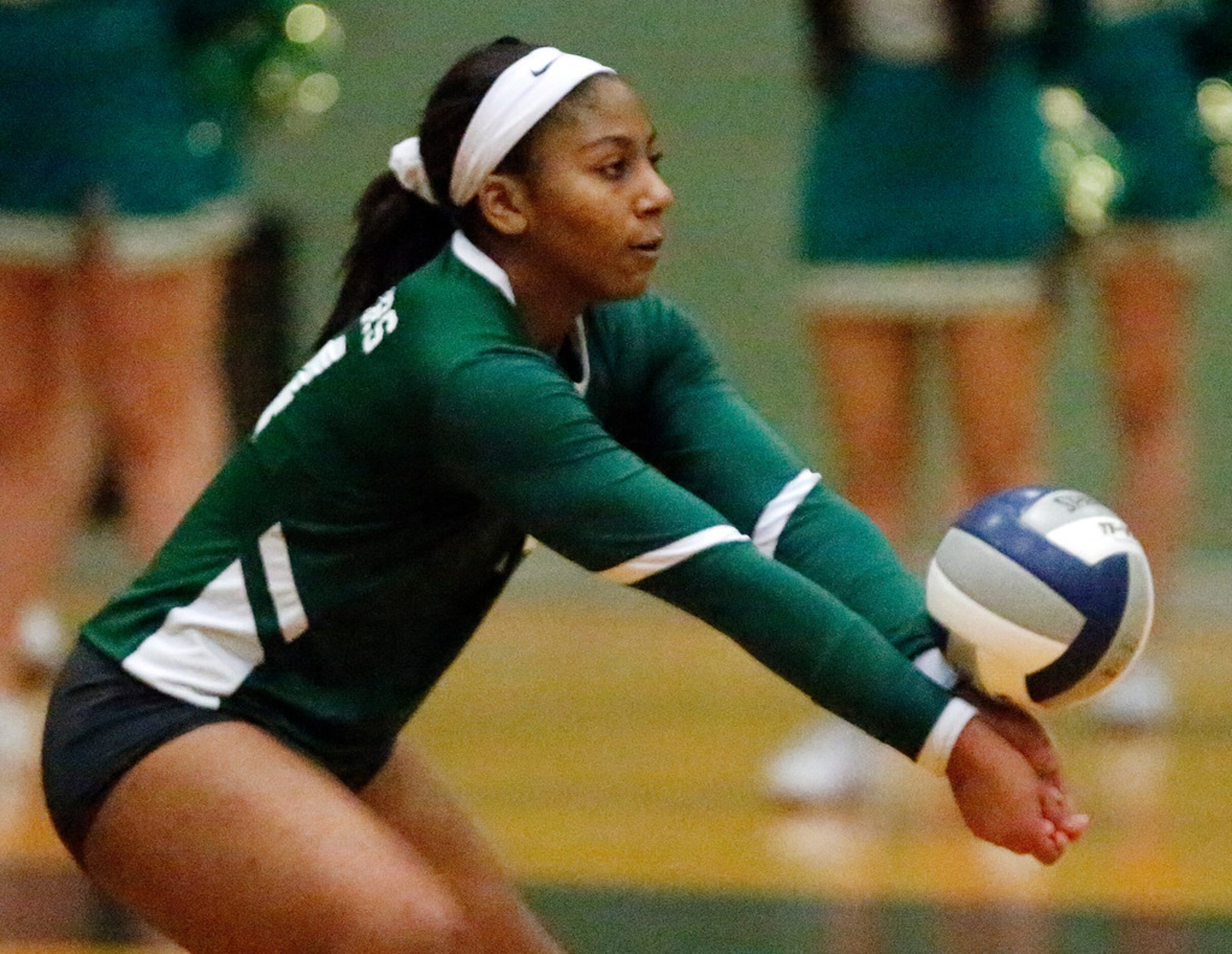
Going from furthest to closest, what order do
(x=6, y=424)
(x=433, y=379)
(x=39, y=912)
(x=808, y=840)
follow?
(x=6, y=424), (x=808, y=840), (x=39, y=912), (x=433, y=379)

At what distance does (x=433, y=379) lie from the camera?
7.86 feet

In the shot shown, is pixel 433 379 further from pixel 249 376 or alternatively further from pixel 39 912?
pixel 249 376

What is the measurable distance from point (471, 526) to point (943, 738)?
0.58 meters

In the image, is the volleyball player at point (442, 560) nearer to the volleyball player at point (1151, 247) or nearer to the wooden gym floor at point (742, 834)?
the wooden gym floor at point (742, 834)

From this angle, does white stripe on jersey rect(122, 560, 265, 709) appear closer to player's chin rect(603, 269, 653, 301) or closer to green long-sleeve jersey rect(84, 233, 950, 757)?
green long-sleeve jersey rect(84, 233, 950, 757)

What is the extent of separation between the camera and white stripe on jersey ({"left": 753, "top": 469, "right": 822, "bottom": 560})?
8.84ft

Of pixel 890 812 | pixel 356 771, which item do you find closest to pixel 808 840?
pixel 890 812

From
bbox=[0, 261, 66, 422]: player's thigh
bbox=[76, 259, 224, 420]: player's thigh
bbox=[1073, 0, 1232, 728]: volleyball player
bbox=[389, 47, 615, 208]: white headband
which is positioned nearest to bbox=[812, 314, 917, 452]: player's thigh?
bbox=[1073, 0, 1232, 728]: volleyball player

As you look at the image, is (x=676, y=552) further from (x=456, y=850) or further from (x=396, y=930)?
(x=456, y=850)

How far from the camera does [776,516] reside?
8.84 ft

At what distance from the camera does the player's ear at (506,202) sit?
2531 mm

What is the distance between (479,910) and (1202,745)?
94.8 inches

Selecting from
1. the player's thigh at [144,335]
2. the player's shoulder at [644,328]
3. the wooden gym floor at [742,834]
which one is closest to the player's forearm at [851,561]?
the player's shoulder at [644,328]

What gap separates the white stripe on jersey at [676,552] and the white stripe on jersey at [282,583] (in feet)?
1.22
